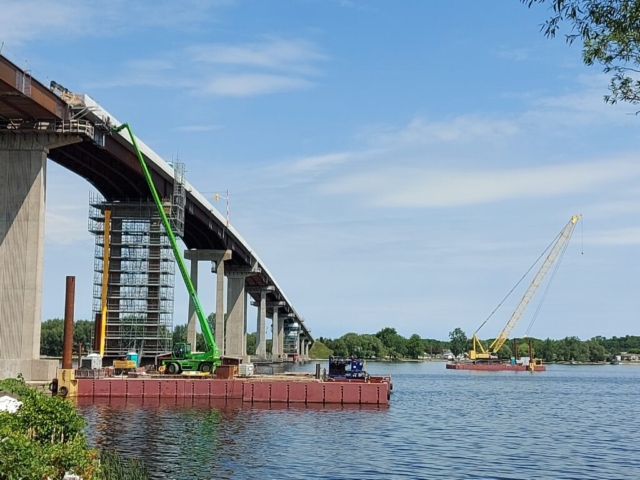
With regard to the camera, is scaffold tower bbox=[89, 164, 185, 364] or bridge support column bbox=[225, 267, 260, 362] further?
bridge support column bbox=[225, 267, 260, 362]

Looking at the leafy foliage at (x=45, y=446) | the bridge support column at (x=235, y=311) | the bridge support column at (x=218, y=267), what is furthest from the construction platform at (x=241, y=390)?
the bridge support column at (x=235, y=311)

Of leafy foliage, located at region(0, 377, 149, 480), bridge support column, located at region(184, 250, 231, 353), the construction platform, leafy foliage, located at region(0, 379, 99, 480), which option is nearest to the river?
the construction platform

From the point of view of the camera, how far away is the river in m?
40.5

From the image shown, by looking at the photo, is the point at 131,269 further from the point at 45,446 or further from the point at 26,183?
the point at 45,446

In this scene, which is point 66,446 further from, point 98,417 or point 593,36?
point 98,417

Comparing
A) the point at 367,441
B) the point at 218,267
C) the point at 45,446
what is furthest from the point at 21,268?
the point at 218,267

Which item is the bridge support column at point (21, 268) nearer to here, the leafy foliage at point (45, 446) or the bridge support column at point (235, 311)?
the leafy foliage at point (45, 446)

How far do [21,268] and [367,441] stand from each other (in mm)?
31425

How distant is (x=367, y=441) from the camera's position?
168 feet

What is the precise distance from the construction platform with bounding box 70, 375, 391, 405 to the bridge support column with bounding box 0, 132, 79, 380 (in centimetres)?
1106

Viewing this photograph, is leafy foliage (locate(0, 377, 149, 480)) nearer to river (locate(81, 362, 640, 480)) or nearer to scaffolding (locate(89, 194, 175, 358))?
river (locate(81, 362, 640, 480))

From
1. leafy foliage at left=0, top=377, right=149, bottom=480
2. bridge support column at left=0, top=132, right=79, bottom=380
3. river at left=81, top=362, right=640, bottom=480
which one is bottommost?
river at left=81, top=362, right=640, bottom=480

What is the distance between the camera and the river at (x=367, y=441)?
133 feet

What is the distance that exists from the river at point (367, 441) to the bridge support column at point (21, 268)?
22.1 feet
